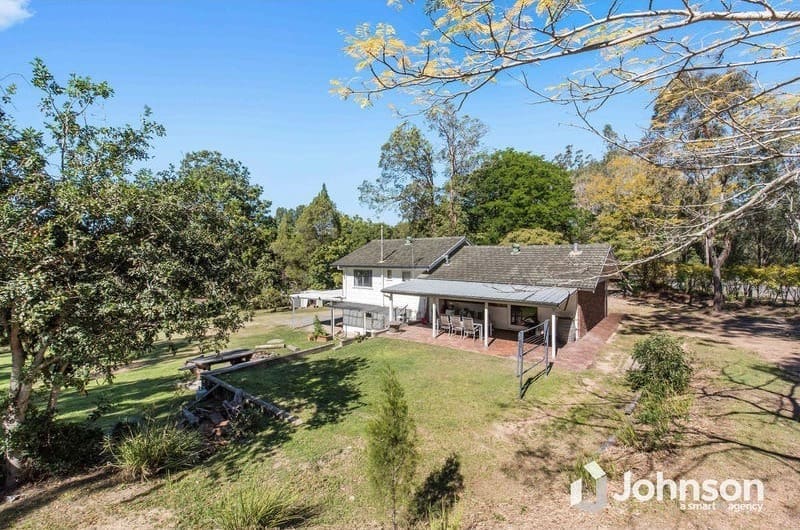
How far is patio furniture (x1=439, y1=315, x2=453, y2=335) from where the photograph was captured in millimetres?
18275

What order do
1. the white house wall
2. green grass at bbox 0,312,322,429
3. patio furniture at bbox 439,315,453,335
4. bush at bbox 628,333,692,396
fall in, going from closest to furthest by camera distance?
bush at bbox 628,333,692,396
green grass at bbox 0,312,322,429
patio furniture at bbox 439,315,453,335
the white house wall

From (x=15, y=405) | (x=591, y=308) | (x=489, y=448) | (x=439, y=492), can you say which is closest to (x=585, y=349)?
(x=591, y=308)

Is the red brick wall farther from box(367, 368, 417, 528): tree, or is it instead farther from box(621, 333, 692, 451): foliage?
box(367, 368, 417, 528): tree

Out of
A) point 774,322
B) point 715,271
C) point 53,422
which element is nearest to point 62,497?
point 53,422

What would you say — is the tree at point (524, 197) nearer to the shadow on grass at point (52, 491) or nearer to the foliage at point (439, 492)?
the foliage at point (439, 492)

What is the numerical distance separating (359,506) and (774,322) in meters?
25.3

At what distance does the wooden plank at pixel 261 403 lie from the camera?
940 centimetres

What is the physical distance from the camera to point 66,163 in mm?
6578

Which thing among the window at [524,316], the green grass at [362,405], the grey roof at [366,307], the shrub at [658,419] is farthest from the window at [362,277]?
the shrub at [658,419]

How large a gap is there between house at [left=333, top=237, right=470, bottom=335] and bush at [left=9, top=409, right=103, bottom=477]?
14.8m

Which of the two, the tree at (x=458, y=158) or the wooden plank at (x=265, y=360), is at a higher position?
the tree at (x=458, y=158)

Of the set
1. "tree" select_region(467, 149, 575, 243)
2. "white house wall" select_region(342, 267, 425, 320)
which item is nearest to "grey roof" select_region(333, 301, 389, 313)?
"white house wall" select_region(342, 267, 425, 320)

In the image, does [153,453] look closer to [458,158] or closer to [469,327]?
[469,327]

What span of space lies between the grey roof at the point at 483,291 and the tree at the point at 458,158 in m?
17.6
